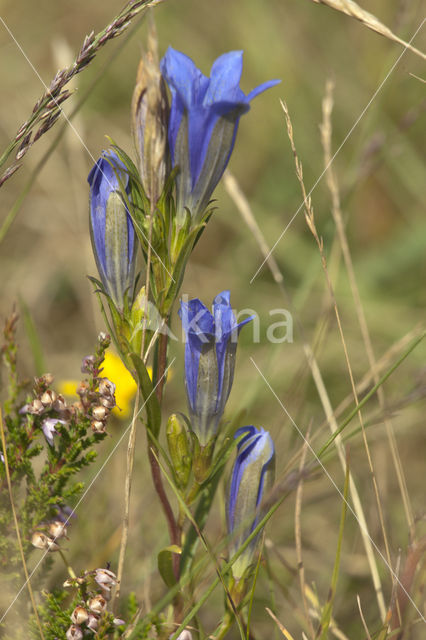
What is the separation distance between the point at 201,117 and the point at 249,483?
2.13ft

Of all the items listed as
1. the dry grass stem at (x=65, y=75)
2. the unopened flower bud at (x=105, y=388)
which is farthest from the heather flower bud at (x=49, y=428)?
the dry grass stem at (x=65, y=75)

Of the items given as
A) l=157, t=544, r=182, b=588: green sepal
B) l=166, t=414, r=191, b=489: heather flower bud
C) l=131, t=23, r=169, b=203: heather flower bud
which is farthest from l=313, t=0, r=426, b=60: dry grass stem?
l=157, t=544, r=182, b=588: green sepal

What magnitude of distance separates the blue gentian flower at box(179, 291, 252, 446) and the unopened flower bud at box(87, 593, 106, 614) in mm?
311

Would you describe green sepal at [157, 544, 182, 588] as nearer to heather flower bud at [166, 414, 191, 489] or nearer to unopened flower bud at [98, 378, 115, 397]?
heather flower bud at [166, 414, 191, 489]

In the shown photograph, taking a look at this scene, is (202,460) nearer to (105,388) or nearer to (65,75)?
(105,388)

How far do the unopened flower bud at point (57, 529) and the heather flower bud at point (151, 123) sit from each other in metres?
0.60

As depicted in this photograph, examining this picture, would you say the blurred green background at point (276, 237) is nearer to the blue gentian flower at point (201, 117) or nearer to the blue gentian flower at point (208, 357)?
the blue gentian flower at point (208, 357)

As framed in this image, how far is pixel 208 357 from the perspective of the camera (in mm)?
1152

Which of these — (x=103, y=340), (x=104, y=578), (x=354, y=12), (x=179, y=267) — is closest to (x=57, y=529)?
(x=104, y=578)

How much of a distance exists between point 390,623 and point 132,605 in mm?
507

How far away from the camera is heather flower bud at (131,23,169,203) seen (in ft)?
3.37

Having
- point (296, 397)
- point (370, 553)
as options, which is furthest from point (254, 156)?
point (370, 553)

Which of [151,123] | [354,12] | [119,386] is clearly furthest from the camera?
[119,386]

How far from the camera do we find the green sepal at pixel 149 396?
1.17 metres
